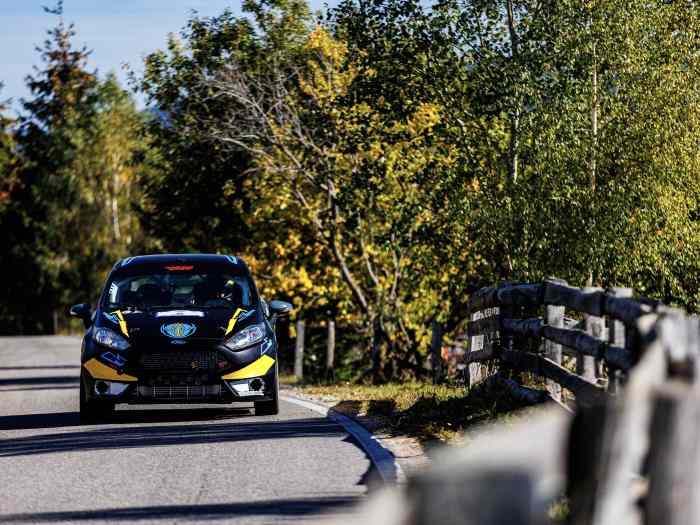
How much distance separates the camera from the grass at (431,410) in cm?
1134

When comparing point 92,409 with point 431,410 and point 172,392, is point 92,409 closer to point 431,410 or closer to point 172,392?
point 172,392

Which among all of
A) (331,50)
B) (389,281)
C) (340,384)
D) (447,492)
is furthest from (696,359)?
(389,281)

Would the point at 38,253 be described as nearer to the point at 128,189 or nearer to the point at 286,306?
the point at 128,189

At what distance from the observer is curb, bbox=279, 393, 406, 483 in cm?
915

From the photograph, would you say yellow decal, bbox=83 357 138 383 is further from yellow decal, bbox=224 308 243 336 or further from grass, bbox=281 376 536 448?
grass, bbox=281 376 536 448

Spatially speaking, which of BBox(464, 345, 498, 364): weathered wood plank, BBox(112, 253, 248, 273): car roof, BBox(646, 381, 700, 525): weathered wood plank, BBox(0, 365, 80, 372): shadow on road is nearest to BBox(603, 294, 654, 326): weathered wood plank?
BBox(646, 381, 700, 525): weathered wood plank

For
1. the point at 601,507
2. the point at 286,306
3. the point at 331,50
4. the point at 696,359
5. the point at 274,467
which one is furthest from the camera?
the point at 331,50

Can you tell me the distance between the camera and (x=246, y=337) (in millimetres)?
13836

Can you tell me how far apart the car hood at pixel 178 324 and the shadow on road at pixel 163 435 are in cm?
103

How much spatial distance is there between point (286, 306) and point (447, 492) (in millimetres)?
11213

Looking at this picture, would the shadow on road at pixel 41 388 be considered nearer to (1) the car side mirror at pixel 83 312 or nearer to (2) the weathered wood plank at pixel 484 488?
(1) the car side mirror at pixel 83 312

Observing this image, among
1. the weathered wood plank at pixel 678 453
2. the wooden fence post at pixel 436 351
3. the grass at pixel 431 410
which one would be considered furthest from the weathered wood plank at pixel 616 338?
the wooden fence post at pixel 436 351

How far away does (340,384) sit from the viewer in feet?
63.7

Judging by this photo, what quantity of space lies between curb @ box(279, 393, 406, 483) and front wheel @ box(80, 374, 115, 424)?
89.3 inches
